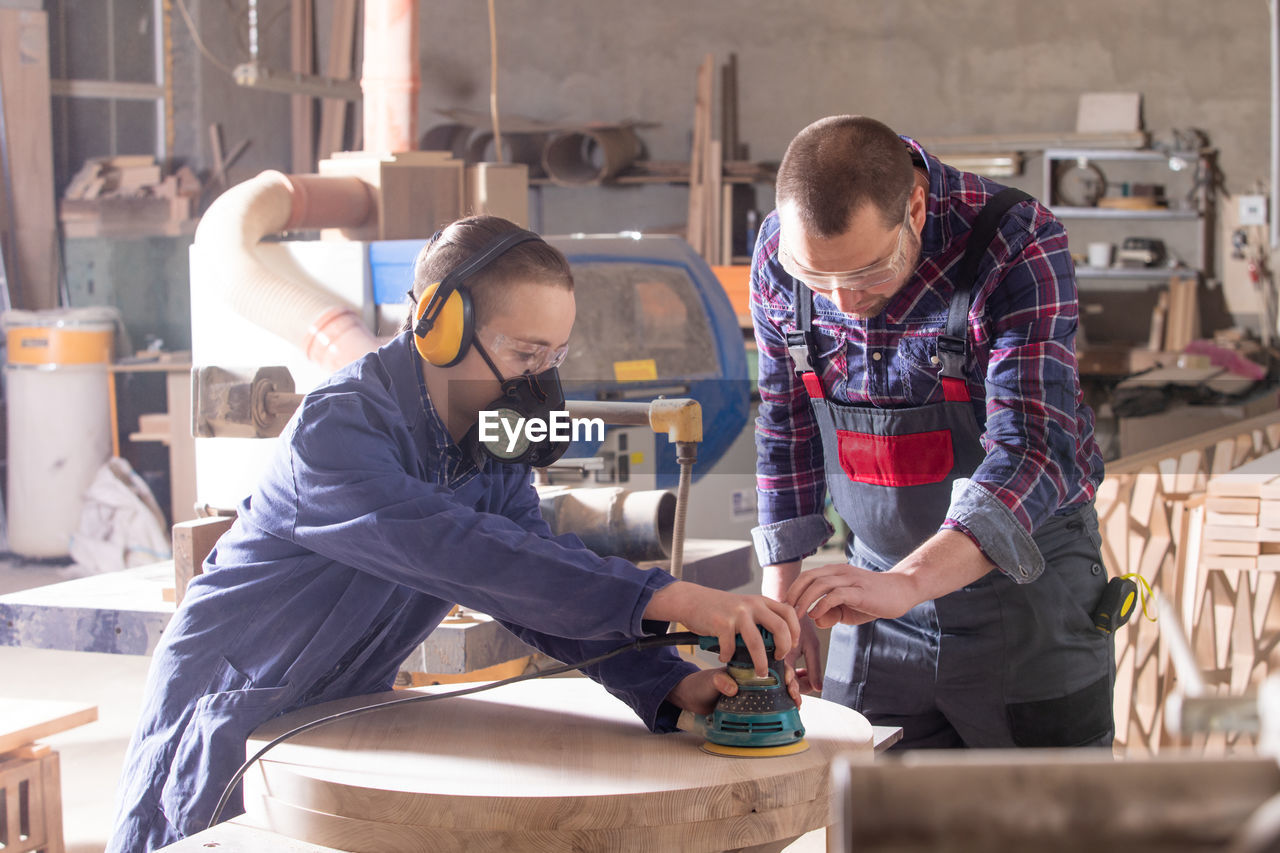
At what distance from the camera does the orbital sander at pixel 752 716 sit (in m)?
1.42

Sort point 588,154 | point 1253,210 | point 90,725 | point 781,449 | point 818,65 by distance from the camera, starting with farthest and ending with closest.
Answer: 1. point 588,154
2. point 818,65
3. point 1253,210
4. point 90,725
5. point 781,449

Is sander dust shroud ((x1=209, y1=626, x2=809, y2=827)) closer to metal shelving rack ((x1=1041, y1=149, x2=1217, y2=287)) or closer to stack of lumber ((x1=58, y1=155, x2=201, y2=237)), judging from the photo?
stack of lumber ((x1=58, y1=155, x2=201, y2=237))

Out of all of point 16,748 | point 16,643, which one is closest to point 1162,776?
point 16,643

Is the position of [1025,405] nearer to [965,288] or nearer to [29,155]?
[965,288]

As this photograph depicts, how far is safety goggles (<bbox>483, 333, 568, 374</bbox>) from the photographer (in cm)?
159

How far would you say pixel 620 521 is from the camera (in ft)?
8.13

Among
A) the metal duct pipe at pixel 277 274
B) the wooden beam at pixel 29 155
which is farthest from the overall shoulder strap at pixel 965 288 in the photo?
the wooden beam at pixel 29 155

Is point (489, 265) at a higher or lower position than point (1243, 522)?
higher

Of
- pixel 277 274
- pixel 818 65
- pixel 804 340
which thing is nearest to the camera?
pixel 804 340

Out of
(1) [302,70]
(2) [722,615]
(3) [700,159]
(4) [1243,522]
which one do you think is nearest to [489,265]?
(2) [722,615]

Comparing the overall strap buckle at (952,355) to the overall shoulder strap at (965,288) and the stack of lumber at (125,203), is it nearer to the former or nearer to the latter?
the overall shoulder strap at (965,288)

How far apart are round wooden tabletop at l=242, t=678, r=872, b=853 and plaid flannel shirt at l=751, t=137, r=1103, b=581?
Result: 38cm

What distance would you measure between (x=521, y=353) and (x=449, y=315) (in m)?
0.11

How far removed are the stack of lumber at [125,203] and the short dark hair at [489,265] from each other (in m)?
5.88
